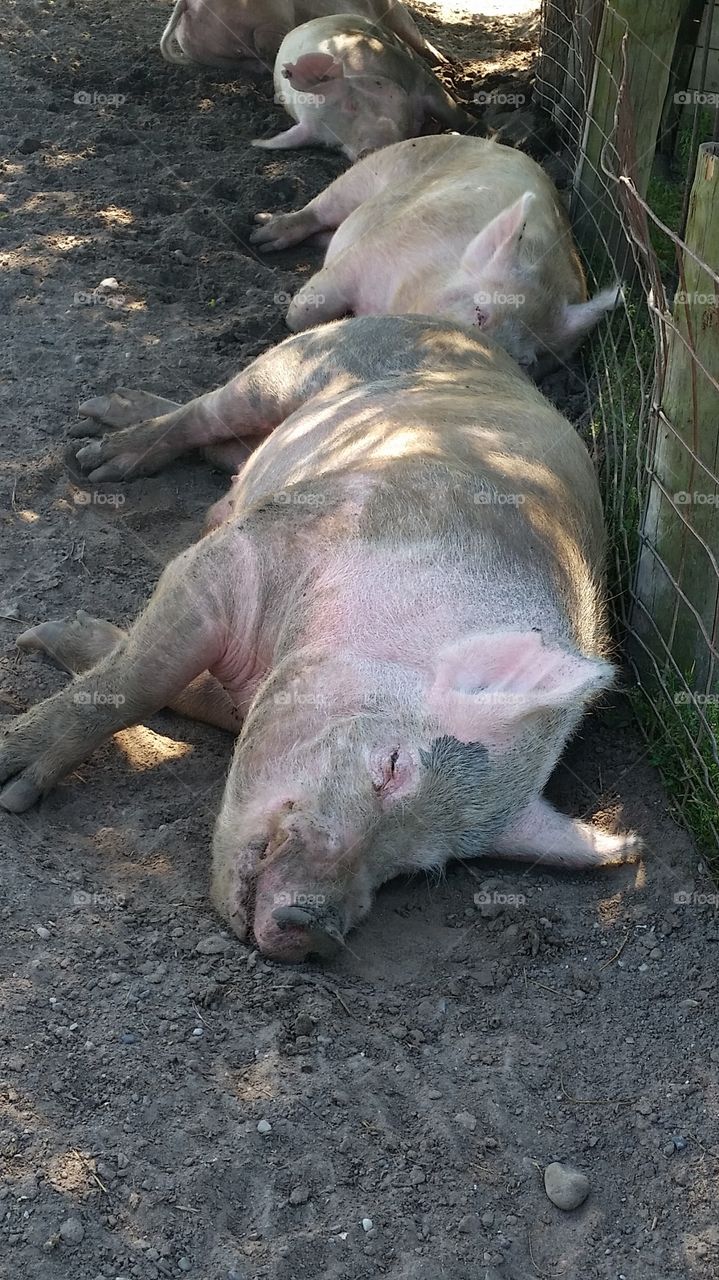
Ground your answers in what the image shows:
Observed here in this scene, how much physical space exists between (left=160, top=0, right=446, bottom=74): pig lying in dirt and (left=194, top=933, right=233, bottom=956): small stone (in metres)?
7.15

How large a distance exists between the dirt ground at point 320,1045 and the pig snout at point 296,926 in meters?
0.09

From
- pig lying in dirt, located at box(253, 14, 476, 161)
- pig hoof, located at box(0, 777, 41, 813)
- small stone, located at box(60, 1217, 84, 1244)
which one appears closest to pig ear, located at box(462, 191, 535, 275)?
pig lying in dirt, located at box(253, 14, 476, 161)

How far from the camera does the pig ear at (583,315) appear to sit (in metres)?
6.30

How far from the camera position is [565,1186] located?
285 cm

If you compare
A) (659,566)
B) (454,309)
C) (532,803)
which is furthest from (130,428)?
(532,803)

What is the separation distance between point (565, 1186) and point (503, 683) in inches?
44.0

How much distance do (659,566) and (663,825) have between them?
0.85 meters

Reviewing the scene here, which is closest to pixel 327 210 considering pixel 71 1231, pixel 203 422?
pixel 203 422

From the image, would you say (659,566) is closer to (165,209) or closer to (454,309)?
(454,309)
